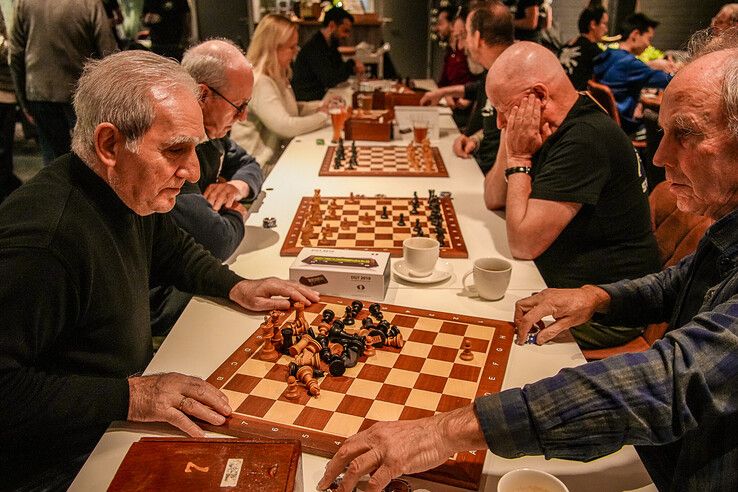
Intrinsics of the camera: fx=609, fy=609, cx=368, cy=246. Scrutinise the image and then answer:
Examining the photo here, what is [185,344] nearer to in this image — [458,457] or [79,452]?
[79,452]

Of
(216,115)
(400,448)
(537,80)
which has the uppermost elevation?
(537,80)

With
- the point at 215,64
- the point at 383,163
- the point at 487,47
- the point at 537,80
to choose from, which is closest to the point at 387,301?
the point at 537,80

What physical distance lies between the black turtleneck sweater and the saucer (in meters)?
0.80

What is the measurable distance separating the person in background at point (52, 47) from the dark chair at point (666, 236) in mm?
3762

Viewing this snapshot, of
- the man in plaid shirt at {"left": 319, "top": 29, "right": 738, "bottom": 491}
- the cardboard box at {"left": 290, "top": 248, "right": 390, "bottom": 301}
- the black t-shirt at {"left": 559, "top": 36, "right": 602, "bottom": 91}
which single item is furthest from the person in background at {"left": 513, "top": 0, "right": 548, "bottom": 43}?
the man in plaid shirt at {"left": 319, "top": 29, "right": 738, "bottom": 491}

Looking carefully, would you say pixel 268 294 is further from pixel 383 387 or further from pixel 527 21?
pixel 527 21

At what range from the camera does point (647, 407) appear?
1072mm

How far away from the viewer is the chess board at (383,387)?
4.15 feet

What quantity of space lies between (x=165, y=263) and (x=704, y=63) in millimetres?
1573

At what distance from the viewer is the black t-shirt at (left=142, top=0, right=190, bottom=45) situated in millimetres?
6305

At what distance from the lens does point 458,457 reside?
1.20 metres

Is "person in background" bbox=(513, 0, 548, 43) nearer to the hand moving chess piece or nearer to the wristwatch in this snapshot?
the wristwatch

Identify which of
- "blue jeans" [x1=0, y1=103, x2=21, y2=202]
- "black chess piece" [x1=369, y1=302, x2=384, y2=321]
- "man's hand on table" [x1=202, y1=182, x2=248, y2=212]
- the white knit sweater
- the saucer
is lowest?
"blue jeans" [x1=0, y1=103, x2=21, y2=202]

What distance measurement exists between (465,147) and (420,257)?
193 centimetres
